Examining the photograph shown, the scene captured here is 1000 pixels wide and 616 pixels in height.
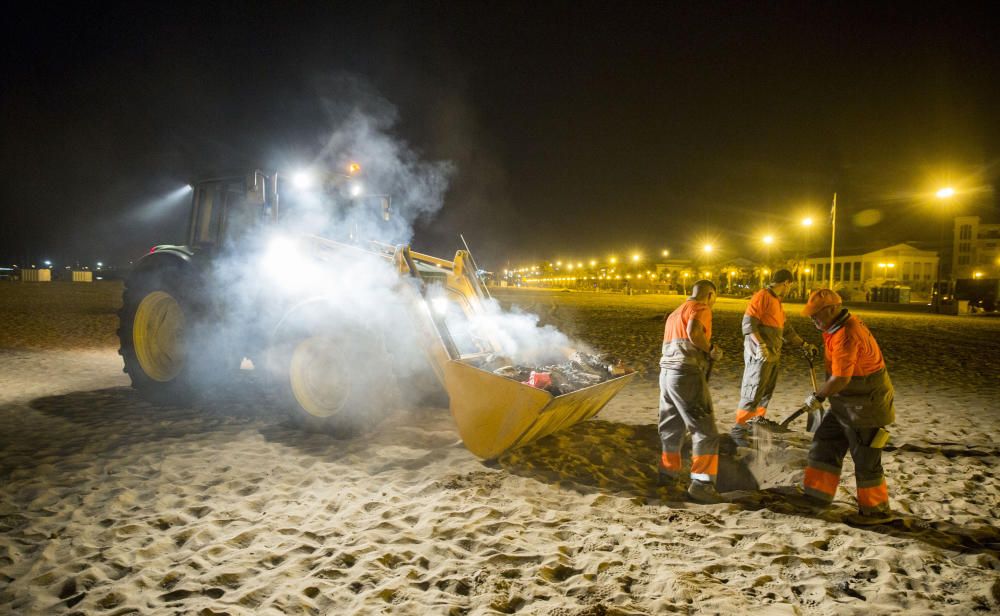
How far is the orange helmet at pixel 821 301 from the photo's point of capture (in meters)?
4.03

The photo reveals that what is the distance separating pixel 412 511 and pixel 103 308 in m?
24.1

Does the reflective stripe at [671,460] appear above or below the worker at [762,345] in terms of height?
below

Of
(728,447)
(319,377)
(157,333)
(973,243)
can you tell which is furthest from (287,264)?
(973,243)

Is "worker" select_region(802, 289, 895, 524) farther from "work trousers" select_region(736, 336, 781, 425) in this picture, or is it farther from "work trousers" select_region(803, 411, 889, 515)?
"work trousers" select_region(736, 336, 781, 425)

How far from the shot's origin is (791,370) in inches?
405

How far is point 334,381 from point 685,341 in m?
3.67

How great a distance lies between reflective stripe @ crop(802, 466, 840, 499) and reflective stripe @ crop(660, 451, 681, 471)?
3.12ft

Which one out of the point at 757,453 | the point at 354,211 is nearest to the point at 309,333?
the point at 354,211

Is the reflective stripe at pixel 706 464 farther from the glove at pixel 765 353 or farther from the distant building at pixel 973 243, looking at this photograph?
the distant building at pixel 973 243

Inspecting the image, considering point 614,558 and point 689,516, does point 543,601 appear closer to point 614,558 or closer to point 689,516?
point 614,558

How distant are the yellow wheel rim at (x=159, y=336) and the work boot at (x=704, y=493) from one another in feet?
A: 21.8

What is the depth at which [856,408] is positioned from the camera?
12.5 feet

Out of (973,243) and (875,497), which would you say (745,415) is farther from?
(973,243)

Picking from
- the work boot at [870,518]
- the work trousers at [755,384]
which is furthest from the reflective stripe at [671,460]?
the work trousers at [755,384]
